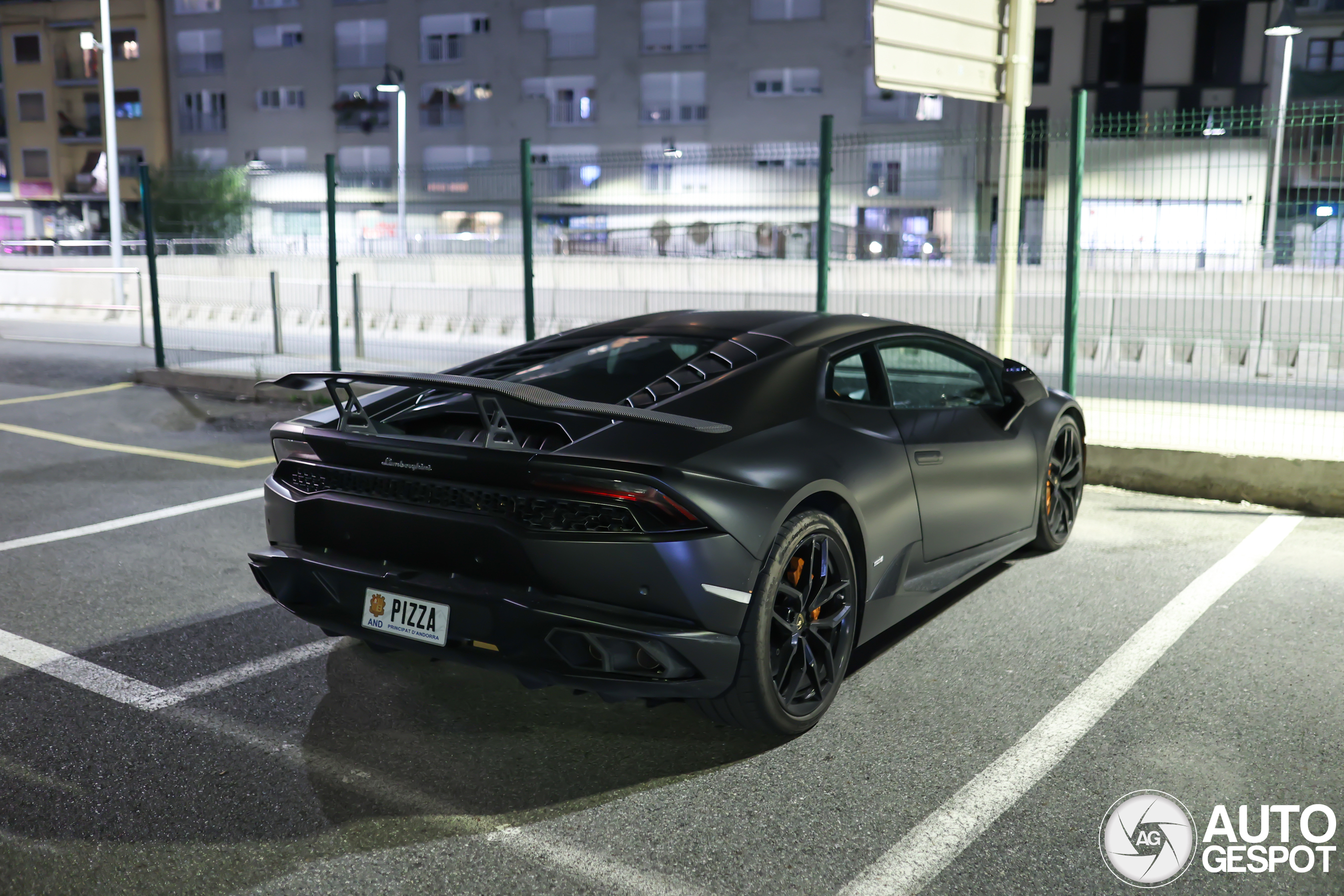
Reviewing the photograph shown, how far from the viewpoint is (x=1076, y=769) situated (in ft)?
11.1

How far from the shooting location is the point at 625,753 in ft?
11.6

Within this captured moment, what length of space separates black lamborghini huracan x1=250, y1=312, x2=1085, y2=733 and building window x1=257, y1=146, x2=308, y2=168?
158 feet

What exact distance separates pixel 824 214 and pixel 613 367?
500cm

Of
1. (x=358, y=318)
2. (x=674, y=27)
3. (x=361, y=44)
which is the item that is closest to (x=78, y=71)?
(x=361, y=44)

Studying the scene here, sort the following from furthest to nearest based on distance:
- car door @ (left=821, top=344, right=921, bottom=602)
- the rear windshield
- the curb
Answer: the curb, the rear windshield, car door @ (left=821, top=344, right=921, bottom=602)

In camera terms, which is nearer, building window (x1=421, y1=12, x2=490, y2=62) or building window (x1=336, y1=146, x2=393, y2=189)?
building window (x1=421, y1=12, x2=490, y2=62)

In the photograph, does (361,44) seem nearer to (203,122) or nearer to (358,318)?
(203,122)

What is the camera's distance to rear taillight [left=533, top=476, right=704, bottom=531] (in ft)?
10.3

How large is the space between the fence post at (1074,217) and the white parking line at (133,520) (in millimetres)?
5719

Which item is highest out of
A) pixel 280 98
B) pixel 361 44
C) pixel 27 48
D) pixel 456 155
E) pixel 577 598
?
pixel 27 48

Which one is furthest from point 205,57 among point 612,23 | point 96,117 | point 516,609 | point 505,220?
point 516,609

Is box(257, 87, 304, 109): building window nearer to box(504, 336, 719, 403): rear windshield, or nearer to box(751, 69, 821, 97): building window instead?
box(751, 69, 821, 97): building window

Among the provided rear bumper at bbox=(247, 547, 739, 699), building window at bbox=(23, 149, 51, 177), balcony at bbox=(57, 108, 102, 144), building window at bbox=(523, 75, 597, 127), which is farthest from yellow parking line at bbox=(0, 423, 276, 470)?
building window at bbox=(23, 149, 51, 177)

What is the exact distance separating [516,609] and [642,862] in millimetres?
784
